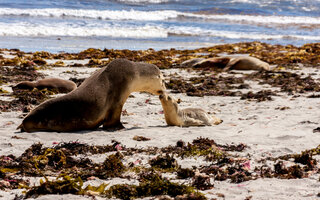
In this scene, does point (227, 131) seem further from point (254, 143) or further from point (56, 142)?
point (56, 142)

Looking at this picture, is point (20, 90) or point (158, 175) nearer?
point (158, 175)

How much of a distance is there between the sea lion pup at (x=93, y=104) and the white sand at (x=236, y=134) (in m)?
0.20

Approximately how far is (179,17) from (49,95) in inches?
1214

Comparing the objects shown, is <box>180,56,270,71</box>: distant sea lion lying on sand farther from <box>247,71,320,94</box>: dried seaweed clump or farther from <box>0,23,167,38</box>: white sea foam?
<box>0,23,167,38</box>: white sea foam

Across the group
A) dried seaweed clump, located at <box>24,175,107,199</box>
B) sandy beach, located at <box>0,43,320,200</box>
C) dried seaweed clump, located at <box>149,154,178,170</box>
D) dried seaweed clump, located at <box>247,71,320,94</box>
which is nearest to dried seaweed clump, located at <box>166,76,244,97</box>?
sandy beach, located at <box>0,43,320,200</box>

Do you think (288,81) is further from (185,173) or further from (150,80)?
(185,173)

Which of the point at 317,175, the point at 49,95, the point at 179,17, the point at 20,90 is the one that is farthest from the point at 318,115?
the point at 179,17

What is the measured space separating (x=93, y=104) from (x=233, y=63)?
29.4 ft

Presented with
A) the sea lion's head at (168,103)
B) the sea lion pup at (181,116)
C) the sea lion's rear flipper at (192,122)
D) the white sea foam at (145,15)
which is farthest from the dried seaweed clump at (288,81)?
the white sea foam at (145,15)

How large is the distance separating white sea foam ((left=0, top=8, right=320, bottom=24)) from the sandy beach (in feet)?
73.6

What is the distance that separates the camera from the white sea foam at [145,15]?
105 ft

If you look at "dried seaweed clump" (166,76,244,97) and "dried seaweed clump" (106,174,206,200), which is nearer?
"dried seaweed clump" (106,174,206,200)

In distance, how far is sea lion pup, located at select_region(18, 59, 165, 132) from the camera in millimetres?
5809

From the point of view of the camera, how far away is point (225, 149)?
5.09 meters
